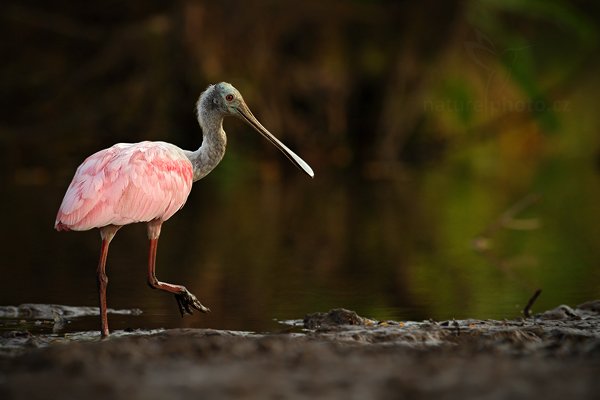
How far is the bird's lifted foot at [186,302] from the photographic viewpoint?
8.83m

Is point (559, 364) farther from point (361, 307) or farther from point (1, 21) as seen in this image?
point (1, 21)

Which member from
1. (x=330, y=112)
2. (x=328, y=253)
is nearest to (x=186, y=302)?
(x=328, y=253)

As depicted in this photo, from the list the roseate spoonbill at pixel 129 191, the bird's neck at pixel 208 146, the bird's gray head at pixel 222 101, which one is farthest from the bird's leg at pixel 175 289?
the bird's gray head at pixel 222 101

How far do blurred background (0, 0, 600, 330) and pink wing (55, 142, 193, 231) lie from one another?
5.42m

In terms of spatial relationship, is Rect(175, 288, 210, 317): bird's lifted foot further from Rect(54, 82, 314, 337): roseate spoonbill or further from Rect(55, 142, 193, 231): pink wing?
Rect(55, 142, 193, 231): pink wing

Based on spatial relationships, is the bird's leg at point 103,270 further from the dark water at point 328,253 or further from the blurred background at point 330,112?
the blurred background at point 330,112

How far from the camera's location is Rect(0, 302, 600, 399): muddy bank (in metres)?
5.37

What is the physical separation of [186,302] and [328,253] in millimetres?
4731

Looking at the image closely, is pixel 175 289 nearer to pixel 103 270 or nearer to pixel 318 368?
pixel 103 270

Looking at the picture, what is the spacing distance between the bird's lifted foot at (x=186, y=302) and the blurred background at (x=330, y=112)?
5234 millimetres

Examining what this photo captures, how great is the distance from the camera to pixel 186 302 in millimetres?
8852

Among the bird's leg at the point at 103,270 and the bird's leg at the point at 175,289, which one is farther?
the bird's leg at the point at 175,289

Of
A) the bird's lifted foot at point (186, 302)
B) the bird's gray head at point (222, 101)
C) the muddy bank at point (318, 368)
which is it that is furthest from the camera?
the bird's gray head at point (222, 101)

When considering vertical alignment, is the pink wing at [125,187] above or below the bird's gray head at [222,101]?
below
